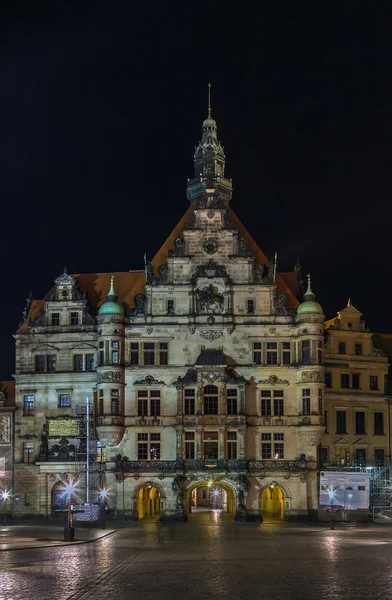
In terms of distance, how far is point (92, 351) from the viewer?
8588cm

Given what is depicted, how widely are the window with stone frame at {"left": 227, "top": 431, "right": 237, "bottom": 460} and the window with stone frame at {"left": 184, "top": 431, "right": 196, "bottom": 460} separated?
114 inches

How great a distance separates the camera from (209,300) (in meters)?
83.0

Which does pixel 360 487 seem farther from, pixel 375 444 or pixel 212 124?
pixel 212 124

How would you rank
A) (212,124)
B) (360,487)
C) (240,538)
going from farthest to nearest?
(212,124)
(360,487)
(240,538)

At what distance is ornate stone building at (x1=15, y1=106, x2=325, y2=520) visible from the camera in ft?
264

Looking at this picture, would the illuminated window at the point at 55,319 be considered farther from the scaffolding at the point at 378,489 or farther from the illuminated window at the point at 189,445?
the scaffolding at the point at 378,489

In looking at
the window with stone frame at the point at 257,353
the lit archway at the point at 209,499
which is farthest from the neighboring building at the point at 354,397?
the lit archway at the point at 209,499

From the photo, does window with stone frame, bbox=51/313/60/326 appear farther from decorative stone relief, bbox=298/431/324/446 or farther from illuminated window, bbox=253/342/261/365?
decorative stone relief, bbox=298/431/324/446

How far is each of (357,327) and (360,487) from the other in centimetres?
2036

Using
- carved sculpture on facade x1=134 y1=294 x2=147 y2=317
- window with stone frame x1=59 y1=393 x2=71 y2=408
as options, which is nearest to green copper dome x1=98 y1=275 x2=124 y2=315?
carved sculpture on facade x1=134 y1=294 x2=147 y2=317

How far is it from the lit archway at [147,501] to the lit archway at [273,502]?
940 centimetres

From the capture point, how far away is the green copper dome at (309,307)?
81.9 m

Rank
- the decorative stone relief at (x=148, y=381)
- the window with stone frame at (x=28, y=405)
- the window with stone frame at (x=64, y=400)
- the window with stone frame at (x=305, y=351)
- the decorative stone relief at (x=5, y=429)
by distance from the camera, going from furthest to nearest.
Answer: the decorative stone relief at (x=5, y=429)
the window with stone frame at (x=28, y=405)
the window with stone frame at (x=64, y=400)
the decorative stone relief at (x=148, y=381)
the window with stone frame at (x=305, y=351)

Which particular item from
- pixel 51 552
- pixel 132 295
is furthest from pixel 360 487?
pixel 51 552
